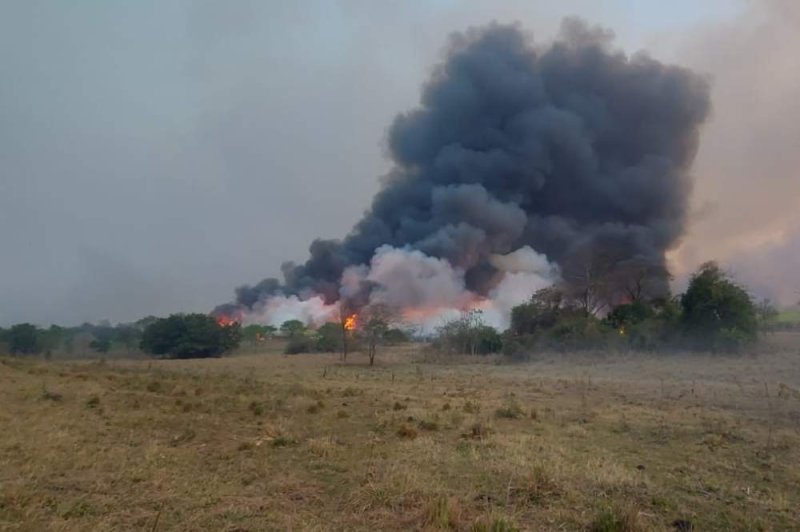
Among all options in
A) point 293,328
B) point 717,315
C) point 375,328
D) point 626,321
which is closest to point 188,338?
point 293,328

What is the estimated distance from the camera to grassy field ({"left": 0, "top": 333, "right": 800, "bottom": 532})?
689 cm

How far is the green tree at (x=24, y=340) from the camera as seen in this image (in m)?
64.2

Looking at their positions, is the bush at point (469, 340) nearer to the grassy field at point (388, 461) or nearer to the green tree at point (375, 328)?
the green tree at point (375, 328)

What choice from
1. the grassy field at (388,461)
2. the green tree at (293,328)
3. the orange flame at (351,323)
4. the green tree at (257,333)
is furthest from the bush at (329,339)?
the grassy field at (388,461)

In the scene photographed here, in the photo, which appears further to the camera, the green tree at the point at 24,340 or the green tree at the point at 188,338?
the green tree at the point at 24,340

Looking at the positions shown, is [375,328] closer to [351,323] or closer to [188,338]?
[351,323]

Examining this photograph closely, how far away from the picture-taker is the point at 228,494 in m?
7.81

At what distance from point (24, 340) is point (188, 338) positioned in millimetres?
22069

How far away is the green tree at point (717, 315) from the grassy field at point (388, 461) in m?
22.6

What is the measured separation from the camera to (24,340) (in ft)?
213

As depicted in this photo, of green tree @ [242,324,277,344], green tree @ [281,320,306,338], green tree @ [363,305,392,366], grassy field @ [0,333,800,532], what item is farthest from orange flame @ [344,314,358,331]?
grassy field @ [0,333,800,532]

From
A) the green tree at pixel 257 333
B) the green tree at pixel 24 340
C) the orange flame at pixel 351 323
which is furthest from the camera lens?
the green tree at pixel 257 333

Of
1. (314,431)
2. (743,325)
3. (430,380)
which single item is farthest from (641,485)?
(743,325)

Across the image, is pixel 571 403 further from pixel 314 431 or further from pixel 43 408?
pixel 43 408
